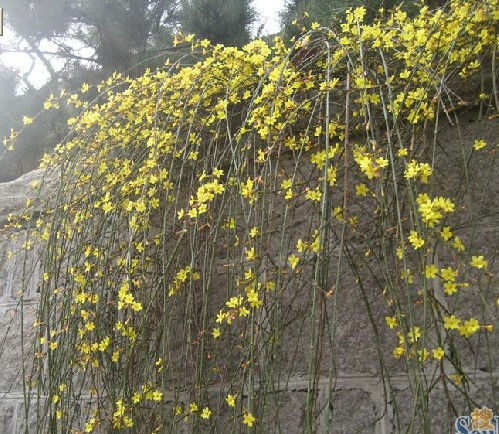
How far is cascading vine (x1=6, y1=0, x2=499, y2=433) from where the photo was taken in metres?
1.11

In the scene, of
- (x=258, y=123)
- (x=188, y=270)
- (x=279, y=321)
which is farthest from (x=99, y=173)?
(x=279, y=321)

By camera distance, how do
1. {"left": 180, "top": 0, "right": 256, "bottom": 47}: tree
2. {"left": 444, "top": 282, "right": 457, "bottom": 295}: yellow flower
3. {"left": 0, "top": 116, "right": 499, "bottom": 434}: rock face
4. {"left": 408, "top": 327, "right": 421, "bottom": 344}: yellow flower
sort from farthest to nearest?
{"left": 180, "top": 0, "right": 256, "bottom": 47}: tree
{"left": 0, "top": 116, "right": 499, "bottom": 434}: rock face
{"left": 444, "top": 282, "right": 457, "bottom": 295}: yellow flower
{"left": 408, "top": 327, "right": 421, "bottom": 344}: yellow flower

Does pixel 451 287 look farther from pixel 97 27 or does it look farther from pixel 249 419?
pixel 97 27

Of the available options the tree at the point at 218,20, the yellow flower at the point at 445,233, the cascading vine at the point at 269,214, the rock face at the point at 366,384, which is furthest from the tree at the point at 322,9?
the yellow flower at the point at 445,233

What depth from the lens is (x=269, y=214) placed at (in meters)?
1.19

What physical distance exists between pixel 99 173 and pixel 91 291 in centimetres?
33

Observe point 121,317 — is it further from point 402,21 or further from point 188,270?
point 402,21

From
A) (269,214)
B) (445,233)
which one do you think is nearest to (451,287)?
(445,233)

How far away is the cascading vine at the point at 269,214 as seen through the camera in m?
1.11

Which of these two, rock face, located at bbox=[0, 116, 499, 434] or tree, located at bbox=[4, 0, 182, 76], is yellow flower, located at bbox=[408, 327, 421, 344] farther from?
tree, located at bbox=[4, 0, 182, 76]

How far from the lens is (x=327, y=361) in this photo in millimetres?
1376

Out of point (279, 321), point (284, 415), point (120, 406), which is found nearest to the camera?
point (279, 321)

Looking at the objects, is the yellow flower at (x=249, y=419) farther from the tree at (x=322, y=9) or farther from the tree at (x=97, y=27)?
the tree at (x=97, y=27)

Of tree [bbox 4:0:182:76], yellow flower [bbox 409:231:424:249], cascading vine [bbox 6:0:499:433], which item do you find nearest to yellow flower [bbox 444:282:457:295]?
cascading vine [bbox 6:0:499:433]
